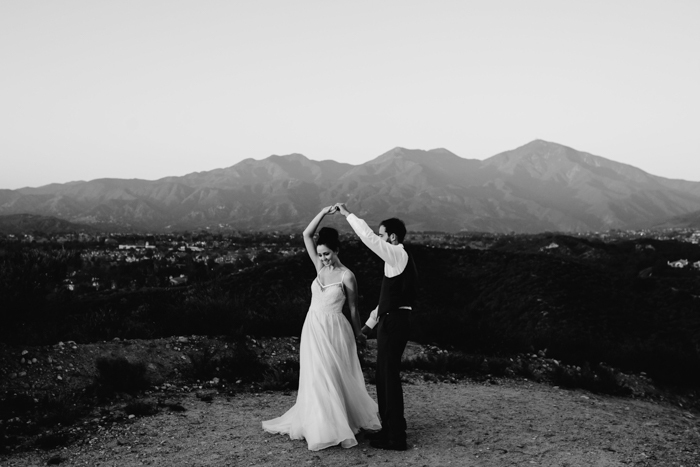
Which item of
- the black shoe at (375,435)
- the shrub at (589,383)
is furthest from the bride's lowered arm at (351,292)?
the shrub at (589,383)

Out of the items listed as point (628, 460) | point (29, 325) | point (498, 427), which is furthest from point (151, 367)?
point (628, 460)

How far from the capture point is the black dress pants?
613cm

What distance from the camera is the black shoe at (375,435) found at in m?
6.42

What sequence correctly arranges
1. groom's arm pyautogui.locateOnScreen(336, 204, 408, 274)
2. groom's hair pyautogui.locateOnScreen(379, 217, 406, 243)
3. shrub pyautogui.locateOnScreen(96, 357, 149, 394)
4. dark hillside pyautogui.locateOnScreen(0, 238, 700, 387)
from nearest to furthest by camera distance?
groom's arm pyautogui.locateOnScreen(336, 204, 408, 274), groom's hair pyautogui.locateOnScreen(379, 217, 406, 243), shrub pyautogui.locateOnScreen(96, 357, 149, 394), dark hillside pyautogui.locateOnScreen(0, 238, 700, 387)

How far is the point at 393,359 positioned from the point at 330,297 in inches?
40.3

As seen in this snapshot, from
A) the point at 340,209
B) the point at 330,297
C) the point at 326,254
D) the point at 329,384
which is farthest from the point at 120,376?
the point at 340,209

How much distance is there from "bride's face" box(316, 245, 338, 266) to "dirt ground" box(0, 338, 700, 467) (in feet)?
6.87

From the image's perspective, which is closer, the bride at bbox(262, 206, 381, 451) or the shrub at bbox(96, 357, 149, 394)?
the bride at bbox(262, 206, 381, 451)

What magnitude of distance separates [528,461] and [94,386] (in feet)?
20.2

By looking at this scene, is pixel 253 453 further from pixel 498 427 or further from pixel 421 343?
pixel 421 343

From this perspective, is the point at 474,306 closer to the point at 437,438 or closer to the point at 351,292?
the point at 437,438

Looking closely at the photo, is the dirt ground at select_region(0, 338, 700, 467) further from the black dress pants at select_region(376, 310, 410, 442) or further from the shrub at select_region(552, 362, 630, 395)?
the shrub at select_region(552, 362, 630, 395)

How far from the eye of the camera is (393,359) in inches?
243

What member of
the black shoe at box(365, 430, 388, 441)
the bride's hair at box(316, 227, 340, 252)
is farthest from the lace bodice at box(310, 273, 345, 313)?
the black shoe at box(365, 430, 388, 441)
